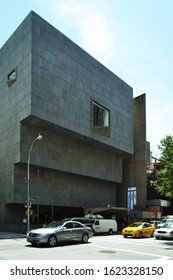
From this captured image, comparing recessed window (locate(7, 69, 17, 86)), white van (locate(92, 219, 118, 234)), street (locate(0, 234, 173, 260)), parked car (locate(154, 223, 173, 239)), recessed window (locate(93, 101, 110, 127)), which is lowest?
white van (locate(92, 219, 118, 234))

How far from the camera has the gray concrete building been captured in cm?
4534

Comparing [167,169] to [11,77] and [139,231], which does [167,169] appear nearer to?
[139,231]

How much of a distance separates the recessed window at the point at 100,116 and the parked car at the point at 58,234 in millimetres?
34322

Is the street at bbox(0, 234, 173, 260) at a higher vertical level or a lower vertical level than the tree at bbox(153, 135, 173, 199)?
lower

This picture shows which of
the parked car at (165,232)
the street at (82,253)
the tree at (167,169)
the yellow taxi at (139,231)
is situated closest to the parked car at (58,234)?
the street at (82,253)

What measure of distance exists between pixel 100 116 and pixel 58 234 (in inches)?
1496

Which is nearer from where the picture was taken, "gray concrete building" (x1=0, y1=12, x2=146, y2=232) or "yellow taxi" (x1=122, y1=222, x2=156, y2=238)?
"yellow taxi" (x1=122, y1=222, x2=156, y2=238)

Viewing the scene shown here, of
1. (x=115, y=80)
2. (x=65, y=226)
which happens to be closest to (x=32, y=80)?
(x=115, y=80)

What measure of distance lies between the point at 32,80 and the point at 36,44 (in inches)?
200

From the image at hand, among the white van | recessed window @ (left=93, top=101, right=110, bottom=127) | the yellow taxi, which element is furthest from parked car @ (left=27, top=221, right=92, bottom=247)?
recessed window @ (left=93, top=101, right=110, bottom=127)

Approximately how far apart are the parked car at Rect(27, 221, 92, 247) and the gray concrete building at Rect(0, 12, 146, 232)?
61.6ft

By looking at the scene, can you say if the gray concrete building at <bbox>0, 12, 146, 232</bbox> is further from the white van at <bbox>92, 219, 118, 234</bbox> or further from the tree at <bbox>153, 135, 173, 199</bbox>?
the tree at <bbox>153, 135, 173, 199</bbox>

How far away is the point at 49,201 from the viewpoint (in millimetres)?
49875
